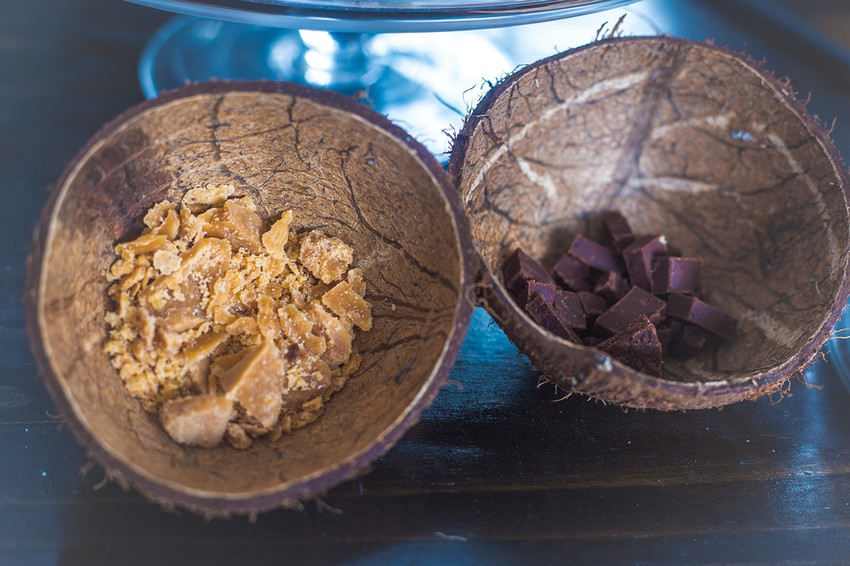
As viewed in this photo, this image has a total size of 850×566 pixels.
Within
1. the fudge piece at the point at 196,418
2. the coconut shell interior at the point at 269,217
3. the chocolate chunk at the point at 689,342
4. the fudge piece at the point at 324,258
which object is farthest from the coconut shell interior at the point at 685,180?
the fudge piece at the point at 196,418

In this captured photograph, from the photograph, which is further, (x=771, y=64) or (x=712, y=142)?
(x=771, y=64)

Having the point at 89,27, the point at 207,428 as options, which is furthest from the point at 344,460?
the point at 89,27

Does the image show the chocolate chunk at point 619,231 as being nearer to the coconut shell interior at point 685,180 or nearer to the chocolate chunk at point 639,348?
the coconut shell interior at point 685,180

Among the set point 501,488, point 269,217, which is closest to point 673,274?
point 501,488

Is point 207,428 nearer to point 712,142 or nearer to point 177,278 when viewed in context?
point 177,278

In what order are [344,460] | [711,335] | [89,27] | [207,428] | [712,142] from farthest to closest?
1. [89,27]
2. [712,142]
3. [711,335]
4. [207,428]
5. [344,460]

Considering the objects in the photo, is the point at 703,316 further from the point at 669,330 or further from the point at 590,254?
the point at 590,254

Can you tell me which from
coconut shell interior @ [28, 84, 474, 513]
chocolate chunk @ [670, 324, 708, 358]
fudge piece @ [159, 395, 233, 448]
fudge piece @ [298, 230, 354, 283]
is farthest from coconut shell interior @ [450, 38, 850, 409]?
fudge piece @ [159, 395, 233, 448]
